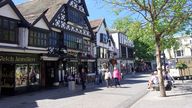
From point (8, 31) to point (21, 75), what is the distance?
140 inches

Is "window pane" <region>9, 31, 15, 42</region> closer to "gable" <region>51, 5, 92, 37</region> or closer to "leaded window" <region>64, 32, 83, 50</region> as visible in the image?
"gable" <region>51, 5, 92, 37</region>

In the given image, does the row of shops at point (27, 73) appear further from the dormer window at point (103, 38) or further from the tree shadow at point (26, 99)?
the dormer window at point (103, 38)

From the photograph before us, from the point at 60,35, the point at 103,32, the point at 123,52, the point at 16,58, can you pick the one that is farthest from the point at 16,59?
the point at 123,52

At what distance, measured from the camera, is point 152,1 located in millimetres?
15742

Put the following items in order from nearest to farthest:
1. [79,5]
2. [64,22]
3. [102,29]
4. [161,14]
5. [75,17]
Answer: [161,14]
[64,22]
[75,17]
[79,5]
[102,29]

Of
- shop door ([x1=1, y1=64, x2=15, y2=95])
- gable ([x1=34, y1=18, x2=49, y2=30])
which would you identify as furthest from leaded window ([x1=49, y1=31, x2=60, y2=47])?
shop door ([x1=1, y1=64, x2=15, y2=95])

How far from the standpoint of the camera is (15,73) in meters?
20.1

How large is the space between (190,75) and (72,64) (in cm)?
1322

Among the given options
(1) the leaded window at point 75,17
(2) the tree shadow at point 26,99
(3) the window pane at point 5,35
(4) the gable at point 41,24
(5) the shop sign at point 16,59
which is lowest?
(2) the tree shadow at point 26,99

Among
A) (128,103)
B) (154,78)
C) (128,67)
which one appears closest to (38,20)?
(154,78)

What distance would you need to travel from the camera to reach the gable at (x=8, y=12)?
63.1ft

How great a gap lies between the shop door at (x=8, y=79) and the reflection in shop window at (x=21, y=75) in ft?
1.07

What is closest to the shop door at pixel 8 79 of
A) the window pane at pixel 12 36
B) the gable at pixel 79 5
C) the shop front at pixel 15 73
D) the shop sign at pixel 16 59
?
the shop front at pixel 15 73

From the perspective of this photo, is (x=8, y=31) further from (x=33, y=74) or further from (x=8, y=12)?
(x=33, y=74)
